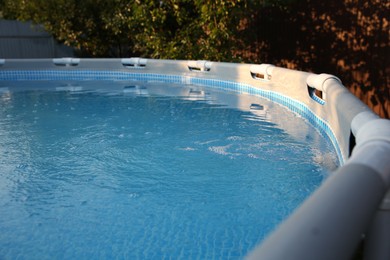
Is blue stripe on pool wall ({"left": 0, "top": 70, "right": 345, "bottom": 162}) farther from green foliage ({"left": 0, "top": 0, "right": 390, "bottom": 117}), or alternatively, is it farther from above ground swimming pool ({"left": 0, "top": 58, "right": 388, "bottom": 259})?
green foliage ({"left": 0, "top": 0, "right": 390, "bottom": 117})

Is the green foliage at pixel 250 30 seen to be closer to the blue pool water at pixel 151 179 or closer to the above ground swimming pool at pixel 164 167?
the above ground swimming pool at pixel 164 167

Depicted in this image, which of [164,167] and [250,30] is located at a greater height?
[250,30]

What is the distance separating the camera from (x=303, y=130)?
4770 mm

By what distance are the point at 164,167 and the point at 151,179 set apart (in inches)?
11.3

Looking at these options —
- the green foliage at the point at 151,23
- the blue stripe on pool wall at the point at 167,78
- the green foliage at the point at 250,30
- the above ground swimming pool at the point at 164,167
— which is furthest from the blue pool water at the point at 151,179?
the green foliage at the point at 151,23

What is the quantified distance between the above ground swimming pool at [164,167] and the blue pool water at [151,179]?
11 millimetres

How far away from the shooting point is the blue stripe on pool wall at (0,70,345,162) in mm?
5652

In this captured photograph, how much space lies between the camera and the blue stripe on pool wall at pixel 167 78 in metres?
5.65

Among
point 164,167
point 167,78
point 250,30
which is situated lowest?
point 167,78

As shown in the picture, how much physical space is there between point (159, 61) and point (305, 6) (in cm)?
355

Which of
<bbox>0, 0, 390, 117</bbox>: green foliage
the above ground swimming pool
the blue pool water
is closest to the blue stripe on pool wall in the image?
the above ground swimming pool

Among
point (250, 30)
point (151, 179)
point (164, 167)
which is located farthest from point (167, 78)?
point (151, 179)

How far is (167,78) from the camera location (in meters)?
9.62

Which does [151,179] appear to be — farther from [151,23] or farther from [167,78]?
[151,23]
